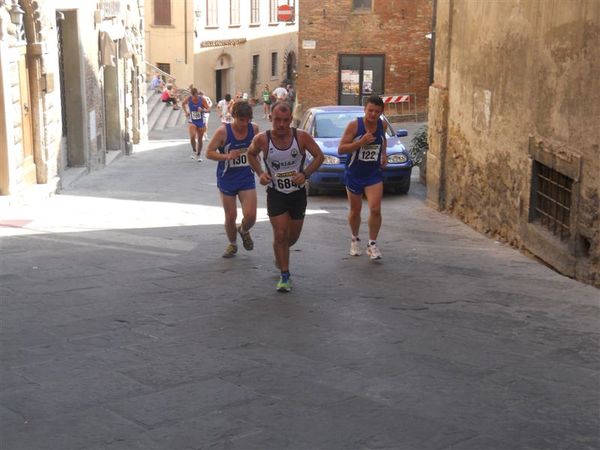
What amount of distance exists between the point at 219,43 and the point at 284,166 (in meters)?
42.6

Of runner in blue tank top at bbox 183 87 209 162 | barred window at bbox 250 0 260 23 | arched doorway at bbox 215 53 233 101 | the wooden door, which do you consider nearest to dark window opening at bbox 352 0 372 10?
runner in blue tank top at bbox 183 87 209 162

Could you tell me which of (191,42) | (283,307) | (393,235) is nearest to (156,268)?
(283,307)

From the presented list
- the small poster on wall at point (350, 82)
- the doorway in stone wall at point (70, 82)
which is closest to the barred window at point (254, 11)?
the small poster on wall at point (350, 82)

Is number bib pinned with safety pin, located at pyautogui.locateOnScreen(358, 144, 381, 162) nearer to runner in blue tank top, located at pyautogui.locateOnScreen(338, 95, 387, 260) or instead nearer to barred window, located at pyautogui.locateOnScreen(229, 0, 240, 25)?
runner in blue tank top, located at pyautogui.locateOnScreen(338, 95, 387, 260)

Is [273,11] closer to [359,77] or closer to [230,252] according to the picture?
[359,77]

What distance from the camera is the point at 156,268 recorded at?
29.3 feet

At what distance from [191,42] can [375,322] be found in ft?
137

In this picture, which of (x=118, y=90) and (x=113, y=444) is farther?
(x=118, y=90)

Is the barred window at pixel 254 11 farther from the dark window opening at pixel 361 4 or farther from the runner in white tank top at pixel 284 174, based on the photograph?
the runner in white tank top at pixel 284 174

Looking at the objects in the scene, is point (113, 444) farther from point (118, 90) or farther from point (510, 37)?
point (118, 90)

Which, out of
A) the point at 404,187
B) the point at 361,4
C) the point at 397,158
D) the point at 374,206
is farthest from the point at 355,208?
the point at 361,4

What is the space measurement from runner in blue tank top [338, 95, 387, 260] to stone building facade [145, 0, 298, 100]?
36868 millimetres

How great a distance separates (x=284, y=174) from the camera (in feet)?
26.4

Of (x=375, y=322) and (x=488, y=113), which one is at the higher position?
(x=488, y=113)
